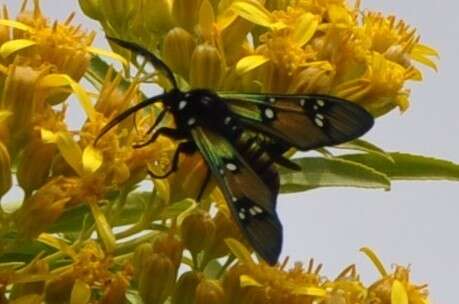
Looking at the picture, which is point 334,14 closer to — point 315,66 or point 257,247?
point 315,66

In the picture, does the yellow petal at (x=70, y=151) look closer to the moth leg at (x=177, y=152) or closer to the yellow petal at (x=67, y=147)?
the yellow petal at (x=67, y=147)

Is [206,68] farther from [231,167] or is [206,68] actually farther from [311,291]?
[311,291]

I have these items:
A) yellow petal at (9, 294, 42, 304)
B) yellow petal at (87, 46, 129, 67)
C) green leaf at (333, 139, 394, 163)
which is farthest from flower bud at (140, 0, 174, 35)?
yellow petal at (9, 294, 42, 304)

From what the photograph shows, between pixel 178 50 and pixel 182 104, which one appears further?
pixel 178 50

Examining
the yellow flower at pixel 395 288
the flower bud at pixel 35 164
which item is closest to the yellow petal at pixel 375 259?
the yellow flower at pixel 395 288

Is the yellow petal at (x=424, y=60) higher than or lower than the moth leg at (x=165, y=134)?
higher

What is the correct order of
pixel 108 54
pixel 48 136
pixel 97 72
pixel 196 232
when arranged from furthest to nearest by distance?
pixel 97 72 < pixel 108 54 < pixel 196 232 < pixel 48 136

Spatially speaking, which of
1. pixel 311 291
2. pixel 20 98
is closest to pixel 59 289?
pixel 20 98
